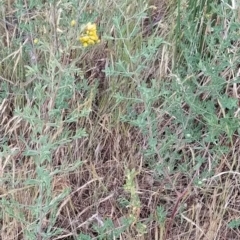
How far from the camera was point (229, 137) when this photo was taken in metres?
1.90

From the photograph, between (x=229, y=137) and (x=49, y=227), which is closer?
(x=49, y=227)

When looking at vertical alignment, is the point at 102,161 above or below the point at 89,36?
below

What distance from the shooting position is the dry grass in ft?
6.00

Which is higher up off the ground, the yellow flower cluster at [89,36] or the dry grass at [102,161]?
the yellow flower cluster at [89,36]

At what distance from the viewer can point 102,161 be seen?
2.02 m

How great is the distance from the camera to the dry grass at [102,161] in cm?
183

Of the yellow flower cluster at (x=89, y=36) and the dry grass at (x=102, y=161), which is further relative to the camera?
the dry grass at (x=102, y=161)

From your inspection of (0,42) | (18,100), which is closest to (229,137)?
(18,100)

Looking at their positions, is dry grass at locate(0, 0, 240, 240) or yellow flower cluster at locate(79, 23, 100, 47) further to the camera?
dry grass at locate(0, 0, 240, 240)

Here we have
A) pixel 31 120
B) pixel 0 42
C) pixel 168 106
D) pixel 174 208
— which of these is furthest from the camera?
pixel 0 42

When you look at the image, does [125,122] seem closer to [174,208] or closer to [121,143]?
[121,143]

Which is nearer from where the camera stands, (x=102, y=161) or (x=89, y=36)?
(x=89, y=36)

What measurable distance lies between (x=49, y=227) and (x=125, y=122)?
501 millimetres

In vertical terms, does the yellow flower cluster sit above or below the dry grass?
above
